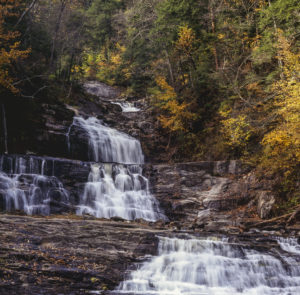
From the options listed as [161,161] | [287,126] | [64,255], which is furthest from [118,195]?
[287,126]

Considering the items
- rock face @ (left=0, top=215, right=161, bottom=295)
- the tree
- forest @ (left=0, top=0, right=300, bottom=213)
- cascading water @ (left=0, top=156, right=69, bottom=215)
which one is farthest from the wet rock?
cascading water @ (left=0, top=156, right=69, bottom=215)

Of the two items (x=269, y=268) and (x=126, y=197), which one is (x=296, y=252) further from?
(x=126, y=197)

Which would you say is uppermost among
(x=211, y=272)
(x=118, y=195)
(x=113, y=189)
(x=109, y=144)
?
(x=109, y=144)

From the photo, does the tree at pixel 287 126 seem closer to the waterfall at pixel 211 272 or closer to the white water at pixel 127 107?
the waterfall at pixel 211 272

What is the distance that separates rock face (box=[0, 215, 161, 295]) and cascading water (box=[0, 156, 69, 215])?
3.12m

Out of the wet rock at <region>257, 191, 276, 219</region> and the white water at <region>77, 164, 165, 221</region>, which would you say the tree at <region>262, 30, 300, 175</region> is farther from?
the white water at <region>77, 164, 165, 221</region>

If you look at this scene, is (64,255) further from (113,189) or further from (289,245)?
(113,189)

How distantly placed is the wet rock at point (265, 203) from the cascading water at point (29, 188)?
27.0ft

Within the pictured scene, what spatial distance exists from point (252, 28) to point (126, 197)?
1256 cm

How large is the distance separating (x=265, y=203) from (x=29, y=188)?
32.2ft

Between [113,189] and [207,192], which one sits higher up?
[113,189]

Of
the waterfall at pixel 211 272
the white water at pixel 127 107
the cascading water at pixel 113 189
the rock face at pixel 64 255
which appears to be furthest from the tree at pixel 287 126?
the white water at pixel 127 107

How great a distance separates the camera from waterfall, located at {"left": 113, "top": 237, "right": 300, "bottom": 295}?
660cm

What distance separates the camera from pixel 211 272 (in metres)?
7.15
